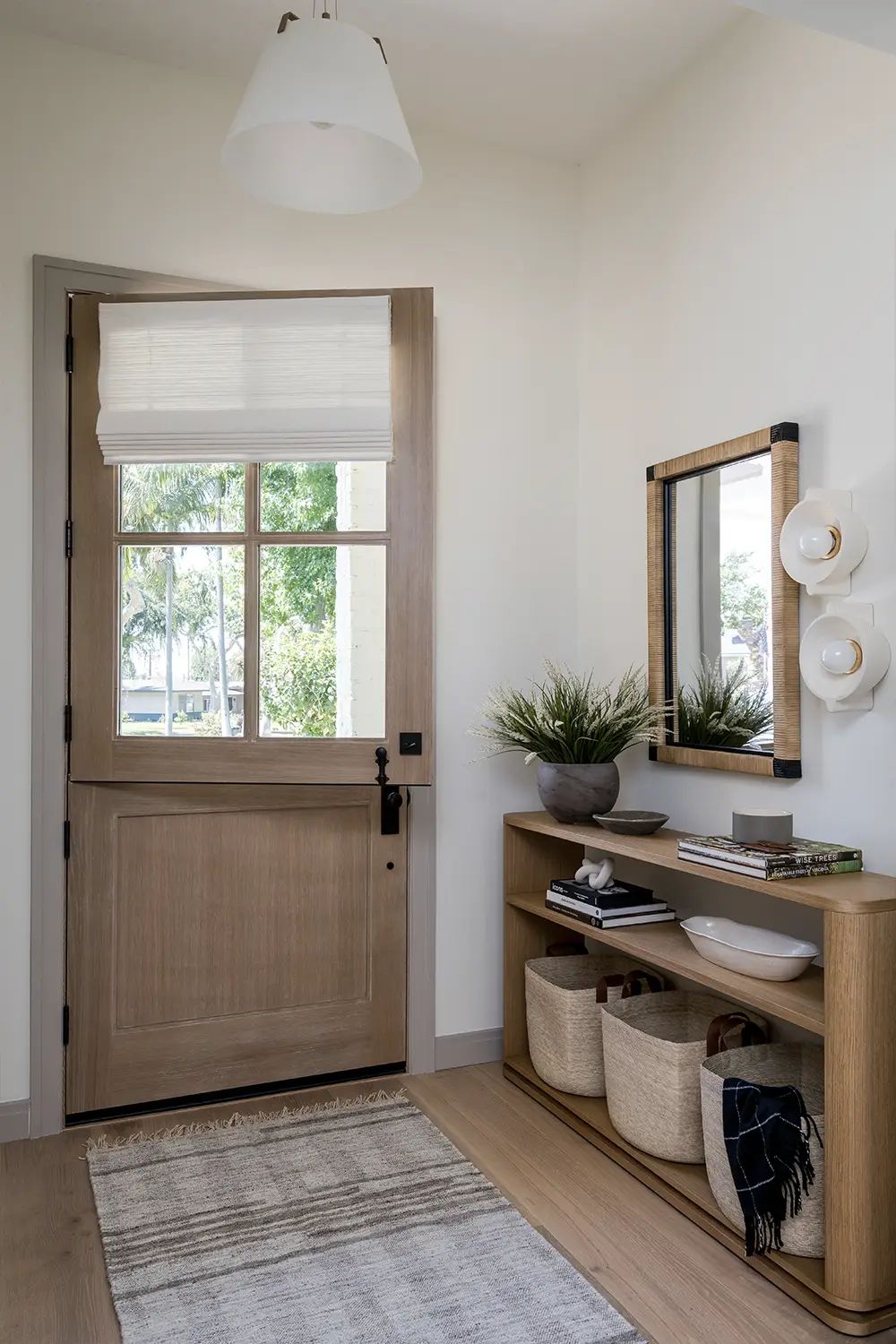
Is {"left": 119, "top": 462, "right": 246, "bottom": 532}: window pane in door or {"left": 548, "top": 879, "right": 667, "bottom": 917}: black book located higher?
{"left": 119, "top": 462, "right": 246, "bottom": 532}: window pane in door

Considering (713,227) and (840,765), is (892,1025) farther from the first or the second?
(713,227)

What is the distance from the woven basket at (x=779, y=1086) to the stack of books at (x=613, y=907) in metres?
0.46

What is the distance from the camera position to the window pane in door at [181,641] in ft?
9.18

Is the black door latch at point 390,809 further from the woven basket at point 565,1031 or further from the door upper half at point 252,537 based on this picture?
the woven basket at point 565,1031

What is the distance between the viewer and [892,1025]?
186 cm

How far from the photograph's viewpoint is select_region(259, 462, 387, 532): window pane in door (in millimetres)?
2852

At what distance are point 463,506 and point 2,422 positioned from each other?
1.36 meters

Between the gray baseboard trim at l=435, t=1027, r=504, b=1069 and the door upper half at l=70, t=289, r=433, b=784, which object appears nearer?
the door upper half at l=70, t=289, r=433, b=784

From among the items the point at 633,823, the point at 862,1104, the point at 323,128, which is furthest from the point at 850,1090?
the point at 323,128

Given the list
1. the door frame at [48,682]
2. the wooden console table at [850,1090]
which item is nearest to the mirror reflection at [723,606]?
the wooden console table at [850,1090]

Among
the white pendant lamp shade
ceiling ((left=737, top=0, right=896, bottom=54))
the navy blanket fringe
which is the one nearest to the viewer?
ceiling ((left=737, top=0, right=896, bottom=54))

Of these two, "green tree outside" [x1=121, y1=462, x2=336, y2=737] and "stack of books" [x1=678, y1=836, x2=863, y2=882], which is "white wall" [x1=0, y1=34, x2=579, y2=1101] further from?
"stack of books" [x1=678, y1=836, x2=863, y2=882]

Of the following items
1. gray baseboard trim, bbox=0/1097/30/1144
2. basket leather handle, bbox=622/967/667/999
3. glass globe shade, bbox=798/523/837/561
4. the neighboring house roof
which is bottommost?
gray baseboard trim, bbox=0/1097/30/1144

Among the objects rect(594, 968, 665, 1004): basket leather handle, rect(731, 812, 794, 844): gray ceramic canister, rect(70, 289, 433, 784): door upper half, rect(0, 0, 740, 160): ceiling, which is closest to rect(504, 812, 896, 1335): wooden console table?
rect(731, 812, 794, 844): gray ceramic canister
